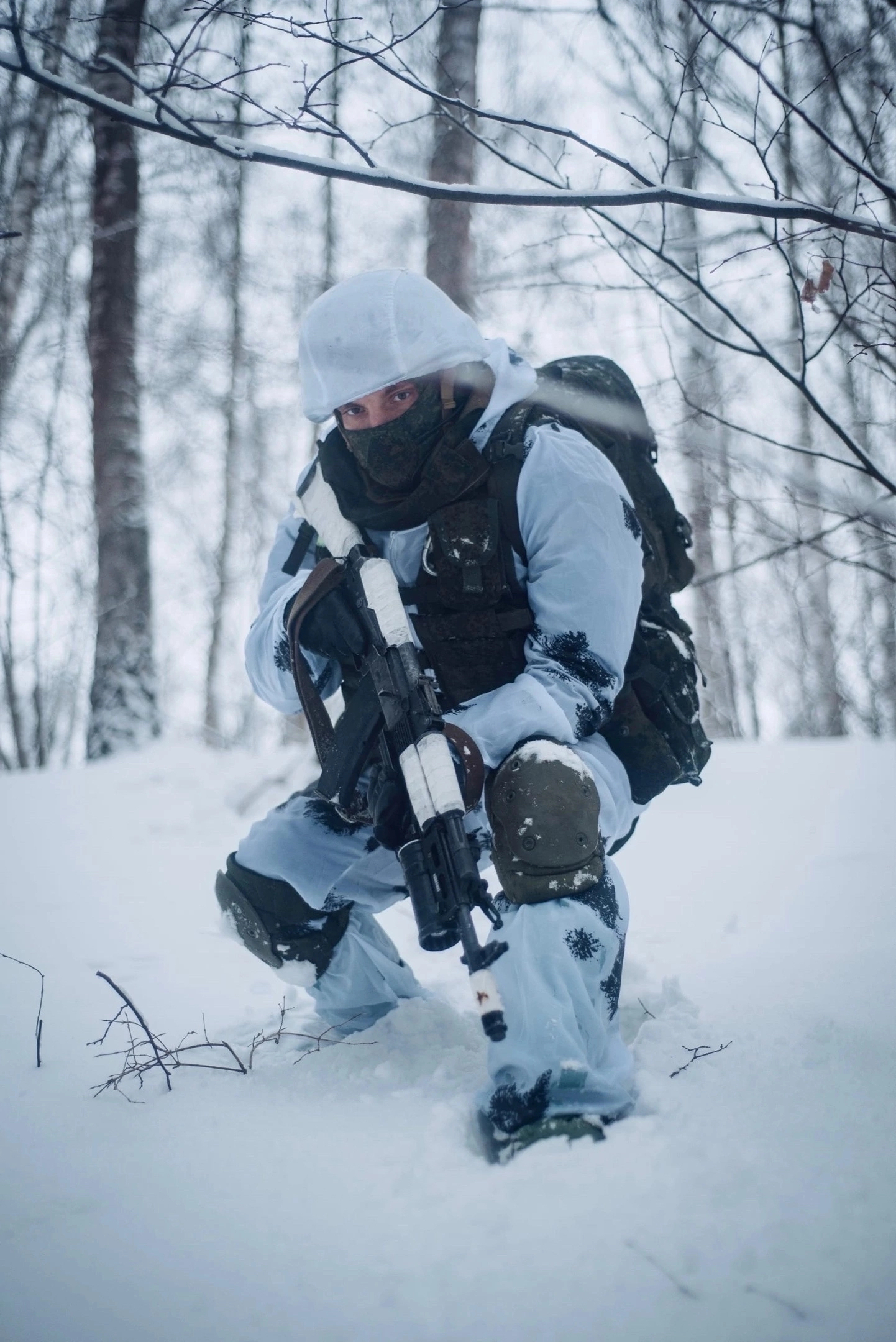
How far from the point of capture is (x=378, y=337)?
187 cm

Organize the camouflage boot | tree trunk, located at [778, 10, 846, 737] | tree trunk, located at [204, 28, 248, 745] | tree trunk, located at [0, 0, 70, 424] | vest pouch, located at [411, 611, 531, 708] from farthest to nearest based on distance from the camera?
tree trunk, located at [204, 28, 248, 745]
tree trunk, located at [0, 0, 70, 424]
tree trunk, located at [778, 10, 846, 737]
vest pouch, located at [411, 611, 531, 708]
the camouflage boot

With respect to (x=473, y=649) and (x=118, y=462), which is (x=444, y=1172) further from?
(x=118, y=462)

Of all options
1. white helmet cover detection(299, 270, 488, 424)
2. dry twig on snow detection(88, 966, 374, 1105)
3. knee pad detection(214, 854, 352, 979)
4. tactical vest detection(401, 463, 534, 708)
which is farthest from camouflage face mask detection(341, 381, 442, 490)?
dry twig on snow detection(88, 966, 374, 1105)

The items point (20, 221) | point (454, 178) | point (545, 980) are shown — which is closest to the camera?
point (545, 980)

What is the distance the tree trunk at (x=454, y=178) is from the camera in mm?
3861

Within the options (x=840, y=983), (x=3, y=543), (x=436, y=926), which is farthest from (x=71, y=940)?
(x=3, y=543)

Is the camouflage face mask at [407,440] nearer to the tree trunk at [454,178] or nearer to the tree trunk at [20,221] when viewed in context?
the tree trunk at [454,178]

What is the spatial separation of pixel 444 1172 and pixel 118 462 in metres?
4.75

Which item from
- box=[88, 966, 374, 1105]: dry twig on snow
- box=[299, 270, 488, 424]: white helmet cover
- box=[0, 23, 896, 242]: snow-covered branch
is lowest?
box=[88, 966, 374, 1105]: dry twig on snow

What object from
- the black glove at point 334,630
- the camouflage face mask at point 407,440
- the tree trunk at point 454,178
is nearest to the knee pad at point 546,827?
the black glove at point 334,630

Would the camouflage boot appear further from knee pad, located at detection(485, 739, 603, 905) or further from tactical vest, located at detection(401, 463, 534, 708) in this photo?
tactical vest, located at detection(401, 463, 534, 708)

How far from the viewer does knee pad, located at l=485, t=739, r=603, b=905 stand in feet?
4.69

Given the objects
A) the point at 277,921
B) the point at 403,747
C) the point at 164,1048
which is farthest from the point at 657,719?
the point at 164,1048

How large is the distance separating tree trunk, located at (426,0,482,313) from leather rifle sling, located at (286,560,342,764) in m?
2.61
